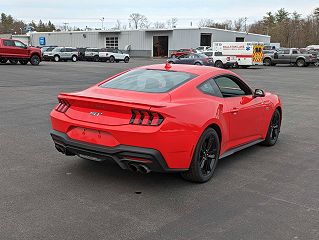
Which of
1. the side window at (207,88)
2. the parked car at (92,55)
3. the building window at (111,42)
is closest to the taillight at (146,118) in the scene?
the side window at (207,88)

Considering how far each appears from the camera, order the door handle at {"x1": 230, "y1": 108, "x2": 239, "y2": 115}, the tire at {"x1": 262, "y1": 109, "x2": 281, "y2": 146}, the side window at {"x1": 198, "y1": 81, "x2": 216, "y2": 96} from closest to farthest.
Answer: the side window at {"x1": 198, "y1": 81, "x2": 216, "y2": 96}, the door handle at {"x1": 230, "y1": 108, "x2": 239, "y2": 115}, the tire at {"x1": 262, "y1": 109, "x2": 281, "y2": 146}

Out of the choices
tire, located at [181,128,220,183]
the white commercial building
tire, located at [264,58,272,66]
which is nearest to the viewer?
tire, located at [181,128,220,183]

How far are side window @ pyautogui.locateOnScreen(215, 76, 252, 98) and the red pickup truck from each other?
27.0m

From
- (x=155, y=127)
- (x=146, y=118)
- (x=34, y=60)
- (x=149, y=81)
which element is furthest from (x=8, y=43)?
(x=155, y=127)

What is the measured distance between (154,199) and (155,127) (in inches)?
31.9

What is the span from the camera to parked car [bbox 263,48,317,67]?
42.2 meters

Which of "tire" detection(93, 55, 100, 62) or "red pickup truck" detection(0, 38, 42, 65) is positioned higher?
"red pickup truck" detection(0, 38, 42, 65)

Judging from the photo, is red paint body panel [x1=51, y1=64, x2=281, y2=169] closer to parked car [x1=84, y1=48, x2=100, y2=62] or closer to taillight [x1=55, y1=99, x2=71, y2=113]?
taillight [x1=55, y1=99, x2=71, y2=113]

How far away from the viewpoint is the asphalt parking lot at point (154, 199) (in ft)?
12.1

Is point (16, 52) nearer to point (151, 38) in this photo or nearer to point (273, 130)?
point (273, 130)

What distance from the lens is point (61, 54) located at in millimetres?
44344

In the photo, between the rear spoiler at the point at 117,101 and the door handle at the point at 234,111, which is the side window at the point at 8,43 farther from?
the door handle at the point at 234,111

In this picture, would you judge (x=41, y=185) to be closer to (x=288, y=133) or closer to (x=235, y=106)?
(x=235, y=106)

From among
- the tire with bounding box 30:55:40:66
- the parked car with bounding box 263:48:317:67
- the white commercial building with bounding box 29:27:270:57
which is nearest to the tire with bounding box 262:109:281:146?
the tire with bounding box 30:55:40:66
